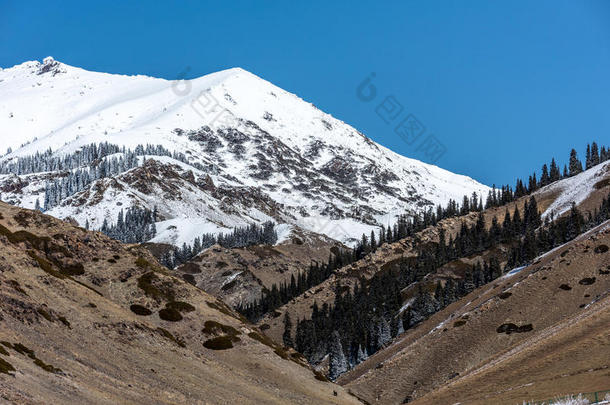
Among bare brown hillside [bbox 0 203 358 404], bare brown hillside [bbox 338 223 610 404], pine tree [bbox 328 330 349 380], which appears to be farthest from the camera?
pine tree [bbox 328 330 349 380]

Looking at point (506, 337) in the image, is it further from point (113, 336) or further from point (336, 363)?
point (113, 336)

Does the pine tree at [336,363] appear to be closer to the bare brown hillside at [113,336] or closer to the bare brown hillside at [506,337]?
the bare brown hillside at [506,337]

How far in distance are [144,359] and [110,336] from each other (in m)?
4.97

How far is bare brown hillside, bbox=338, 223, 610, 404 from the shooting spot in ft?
235

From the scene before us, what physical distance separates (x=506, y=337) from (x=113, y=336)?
63388 mm

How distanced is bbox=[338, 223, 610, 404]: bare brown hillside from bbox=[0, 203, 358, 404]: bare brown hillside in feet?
51.4

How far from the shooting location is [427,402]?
7388cm

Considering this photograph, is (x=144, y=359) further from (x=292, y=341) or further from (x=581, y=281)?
(x=292, y=341)

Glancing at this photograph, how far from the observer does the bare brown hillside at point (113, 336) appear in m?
52.8

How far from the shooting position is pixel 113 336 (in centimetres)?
7075

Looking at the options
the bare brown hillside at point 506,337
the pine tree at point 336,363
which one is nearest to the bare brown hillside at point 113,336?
the bare brown hillside at point 506,337

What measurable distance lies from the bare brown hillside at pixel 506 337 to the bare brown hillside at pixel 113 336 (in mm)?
15661

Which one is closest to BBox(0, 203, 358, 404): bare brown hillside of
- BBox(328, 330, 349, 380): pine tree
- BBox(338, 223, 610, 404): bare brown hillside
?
BBox(338, 223, 610, 404): bare brown hillside

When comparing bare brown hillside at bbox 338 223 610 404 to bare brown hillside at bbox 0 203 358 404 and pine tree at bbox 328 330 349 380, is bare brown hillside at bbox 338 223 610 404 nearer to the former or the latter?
pine tree at bbox 328 330 349 380
